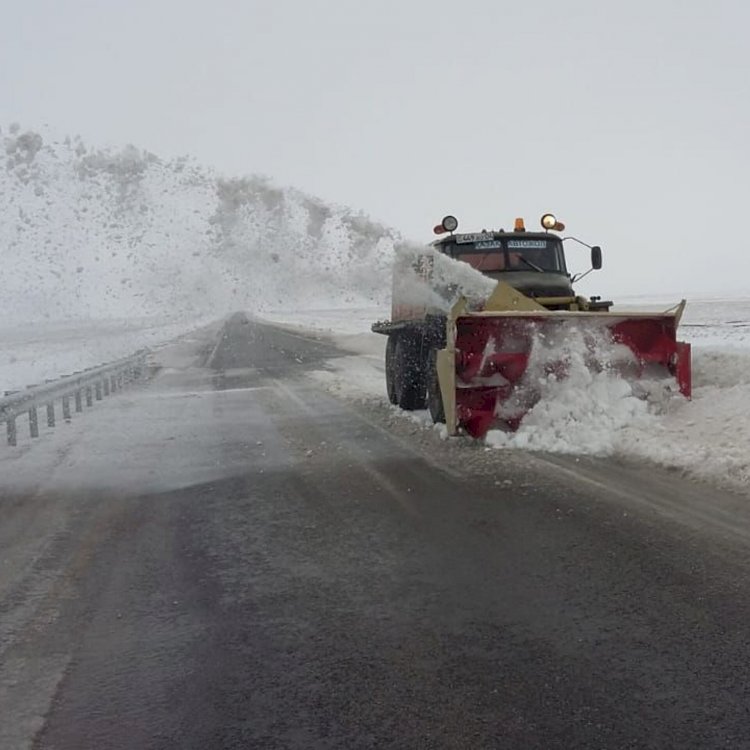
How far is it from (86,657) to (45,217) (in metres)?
108

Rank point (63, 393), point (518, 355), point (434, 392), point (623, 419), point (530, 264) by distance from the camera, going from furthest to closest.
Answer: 1. point (63, 393)
2. point (530, 264)
3. point (434, 392)
4. point (518, 355)
5. point (623, 419)

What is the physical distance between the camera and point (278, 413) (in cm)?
1116

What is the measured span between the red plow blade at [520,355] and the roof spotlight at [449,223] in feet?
7.35

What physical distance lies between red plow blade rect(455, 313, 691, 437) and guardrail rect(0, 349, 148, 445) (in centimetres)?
541

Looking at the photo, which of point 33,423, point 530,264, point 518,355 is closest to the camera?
point 518,355

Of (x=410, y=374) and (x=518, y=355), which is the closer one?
(x=518, y=355)

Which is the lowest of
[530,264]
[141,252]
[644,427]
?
[644,427]

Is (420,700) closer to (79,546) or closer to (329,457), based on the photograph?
(79,546)

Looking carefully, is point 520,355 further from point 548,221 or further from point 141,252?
point 141,252

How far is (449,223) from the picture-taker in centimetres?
968

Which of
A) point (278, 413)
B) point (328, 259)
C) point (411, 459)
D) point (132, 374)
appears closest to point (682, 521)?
point (411, 459)

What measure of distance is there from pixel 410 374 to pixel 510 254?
2170mm

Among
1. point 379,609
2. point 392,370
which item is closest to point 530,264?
point 392,370

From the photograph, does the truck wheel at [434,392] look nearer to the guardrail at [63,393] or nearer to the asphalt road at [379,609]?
the asphalt road at [379,609]
